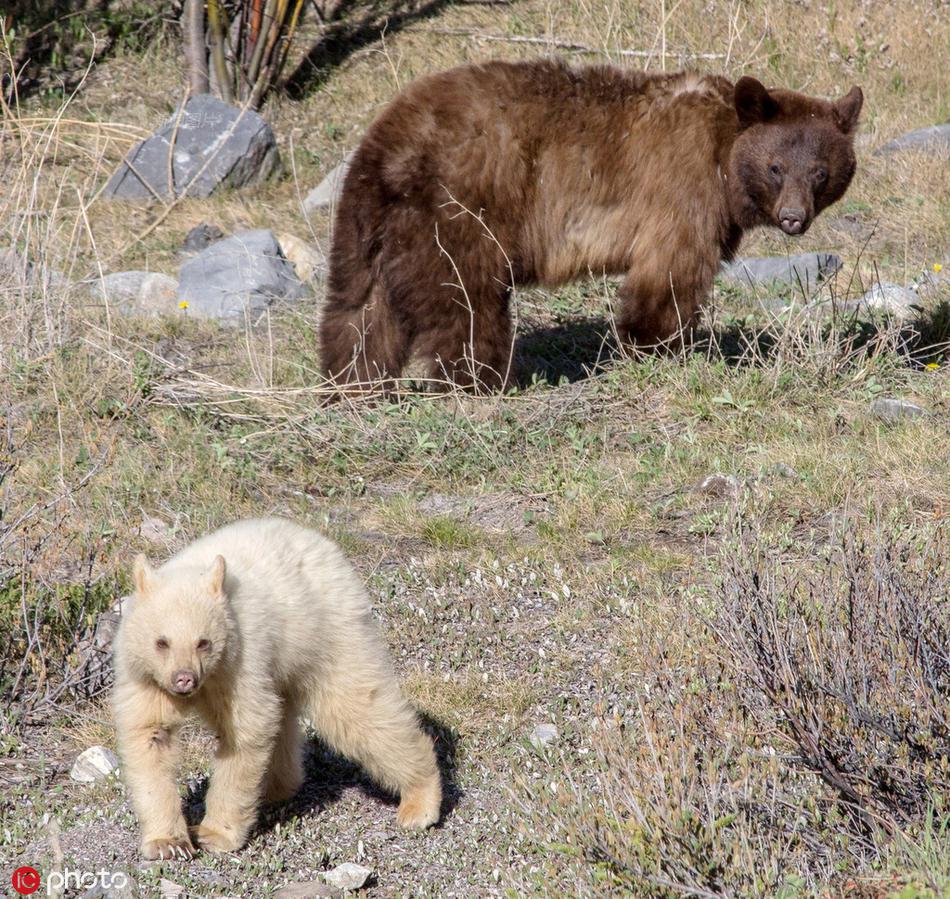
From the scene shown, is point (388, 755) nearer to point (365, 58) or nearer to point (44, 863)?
point (44, 863)

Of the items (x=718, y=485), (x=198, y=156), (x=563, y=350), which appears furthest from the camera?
(x=198, y=156)

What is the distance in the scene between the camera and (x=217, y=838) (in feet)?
11.9

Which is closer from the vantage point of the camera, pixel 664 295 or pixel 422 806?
pixel 422 806

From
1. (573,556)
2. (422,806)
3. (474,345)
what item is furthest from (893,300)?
(422,806)

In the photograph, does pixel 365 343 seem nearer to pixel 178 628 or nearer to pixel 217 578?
pixel 217 578

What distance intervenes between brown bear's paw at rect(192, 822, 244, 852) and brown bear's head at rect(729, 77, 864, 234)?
4967mm

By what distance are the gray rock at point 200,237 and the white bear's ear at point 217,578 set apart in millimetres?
7642

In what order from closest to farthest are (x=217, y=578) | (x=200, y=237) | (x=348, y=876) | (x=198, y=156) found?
1. (x=217, y=578)
2. (x=348, y=876)
3. (x=200, y=237)
4. (x=198, y=156)

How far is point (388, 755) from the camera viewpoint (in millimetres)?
3799

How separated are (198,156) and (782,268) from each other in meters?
5.27

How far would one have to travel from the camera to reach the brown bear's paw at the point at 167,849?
11.5ft

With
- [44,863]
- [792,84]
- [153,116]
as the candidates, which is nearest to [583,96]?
[44,863]

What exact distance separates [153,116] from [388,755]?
1082 cm

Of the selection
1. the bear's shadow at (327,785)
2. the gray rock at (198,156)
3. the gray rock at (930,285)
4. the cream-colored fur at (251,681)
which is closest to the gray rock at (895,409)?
the gray rock at (930,285)
